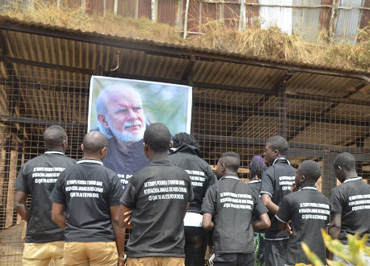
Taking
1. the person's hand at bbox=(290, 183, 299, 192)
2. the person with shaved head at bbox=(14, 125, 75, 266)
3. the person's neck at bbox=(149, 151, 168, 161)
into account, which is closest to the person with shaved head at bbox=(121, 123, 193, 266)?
the person's neck at bbox=(149, 151, 168, 161)

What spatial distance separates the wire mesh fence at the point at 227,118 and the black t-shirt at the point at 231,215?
2.92m

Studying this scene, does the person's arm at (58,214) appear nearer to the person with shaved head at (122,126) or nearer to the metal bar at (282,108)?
the person with shaved head at (122,126)

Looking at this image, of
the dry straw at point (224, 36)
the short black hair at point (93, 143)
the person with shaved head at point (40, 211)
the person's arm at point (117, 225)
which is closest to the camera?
the person's arm at point (117, 225)

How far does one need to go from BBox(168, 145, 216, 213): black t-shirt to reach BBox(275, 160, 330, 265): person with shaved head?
804 millimetres

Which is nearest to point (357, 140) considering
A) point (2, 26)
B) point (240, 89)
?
point (240, 89)

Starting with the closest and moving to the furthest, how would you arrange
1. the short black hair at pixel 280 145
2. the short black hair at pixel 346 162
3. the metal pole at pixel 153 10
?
the short black hair at pixel 346 162, the short black hair at pixel 280 145, the metal pole at pixel 153 10

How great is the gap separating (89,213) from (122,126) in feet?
9.71

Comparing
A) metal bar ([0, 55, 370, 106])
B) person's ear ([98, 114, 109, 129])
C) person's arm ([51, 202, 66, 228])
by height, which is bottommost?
person's arm ([51, 202, 66, 228])

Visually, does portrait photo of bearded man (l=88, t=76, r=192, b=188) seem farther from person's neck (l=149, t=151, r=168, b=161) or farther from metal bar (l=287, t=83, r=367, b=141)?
metal bar (l=287, t=83, r=367, b=141)

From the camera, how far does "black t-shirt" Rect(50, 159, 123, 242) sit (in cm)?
364

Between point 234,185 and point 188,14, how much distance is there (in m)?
7.31

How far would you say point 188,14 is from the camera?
10648 mm

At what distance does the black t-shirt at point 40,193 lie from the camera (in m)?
4.11

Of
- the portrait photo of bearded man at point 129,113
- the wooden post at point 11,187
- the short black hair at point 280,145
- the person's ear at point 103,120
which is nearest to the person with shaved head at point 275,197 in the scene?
the short black hair at point 280,145
